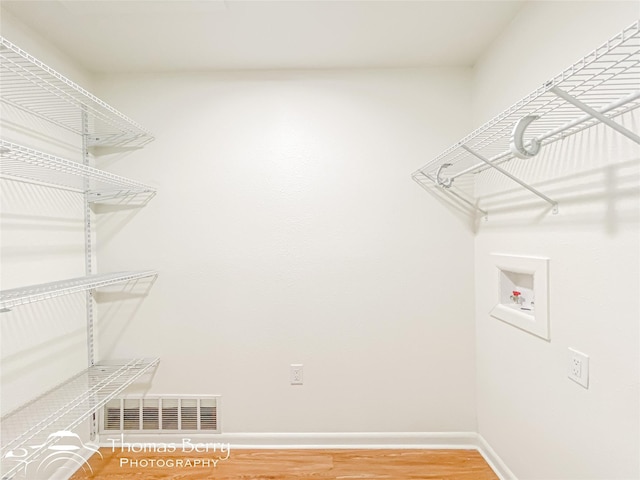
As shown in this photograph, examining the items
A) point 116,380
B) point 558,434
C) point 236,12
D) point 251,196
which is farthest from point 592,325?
point 116,380

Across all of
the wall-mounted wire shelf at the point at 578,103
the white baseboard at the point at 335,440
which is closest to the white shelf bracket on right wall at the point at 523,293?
the wall-mounted wire shelf at the point at 578,103

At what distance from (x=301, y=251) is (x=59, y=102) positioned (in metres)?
1.42

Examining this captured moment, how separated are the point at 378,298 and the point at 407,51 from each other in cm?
135

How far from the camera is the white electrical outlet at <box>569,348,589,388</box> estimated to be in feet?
3.64

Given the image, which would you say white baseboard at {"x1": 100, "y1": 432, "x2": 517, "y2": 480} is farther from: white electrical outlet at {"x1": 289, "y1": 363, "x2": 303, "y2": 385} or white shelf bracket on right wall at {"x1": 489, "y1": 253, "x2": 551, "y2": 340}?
white shelf bracket on right wall at {"x1": 489, "y1": 253, "x2": 551, "y2": 340}

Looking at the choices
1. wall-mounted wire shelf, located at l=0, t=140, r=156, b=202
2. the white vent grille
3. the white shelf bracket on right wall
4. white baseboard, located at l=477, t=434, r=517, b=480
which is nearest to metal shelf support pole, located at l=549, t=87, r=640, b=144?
the white shelf bracket on right wall

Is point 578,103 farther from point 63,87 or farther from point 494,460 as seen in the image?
point 63,87

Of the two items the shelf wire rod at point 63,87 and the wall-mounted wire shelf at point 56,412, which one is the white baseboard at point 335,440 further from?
the shelf wire rod at point 63,87

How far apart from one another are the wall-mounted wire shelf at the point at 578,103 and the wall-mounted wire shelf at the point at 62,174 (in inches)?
55.4

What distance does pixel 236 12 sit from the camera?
1.45 metres

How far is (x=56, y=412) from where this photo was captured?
4.32 ft

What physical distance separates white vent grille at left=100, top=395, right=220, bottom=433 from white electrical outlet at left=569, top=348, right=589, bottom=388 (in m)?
1.73

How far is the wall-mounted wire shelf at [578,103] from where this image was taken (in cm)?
71

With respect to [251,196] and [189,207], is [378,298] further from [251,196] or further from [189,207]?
[189,207]
